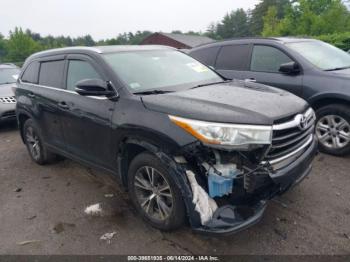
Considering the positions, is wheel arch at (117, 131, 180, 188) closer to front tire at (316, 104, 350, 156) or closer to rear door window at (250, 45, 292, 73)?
front tire at (316, 104, 350, 156)

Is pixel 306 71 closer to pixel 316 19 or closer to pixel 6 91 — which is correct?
pixel 6 91

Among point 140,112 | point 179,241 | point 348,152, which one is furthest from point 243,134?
point 348,152

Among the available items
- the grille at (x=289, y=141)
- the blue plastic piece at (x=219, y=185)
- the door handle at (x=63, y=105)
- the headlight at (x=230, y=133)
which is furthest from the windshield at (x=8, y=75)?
the grille at (x=289, y=141)

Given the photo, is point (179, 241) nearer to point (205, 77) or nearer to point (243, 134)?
point (243, 134)

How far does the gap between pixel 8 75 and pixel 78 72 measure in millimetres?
6503

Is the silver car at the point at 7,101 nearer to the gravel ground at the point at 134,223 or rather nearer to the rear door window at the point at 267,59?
the gravel ground at the point at 134,223

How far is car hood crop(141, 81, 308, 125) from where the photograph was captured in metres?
2.59

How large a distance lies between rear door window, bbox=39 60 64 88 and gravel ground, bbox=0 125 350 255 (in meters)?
1.41

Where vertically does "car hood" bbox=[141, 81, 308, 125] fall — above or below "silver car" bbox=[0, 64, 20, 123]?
above

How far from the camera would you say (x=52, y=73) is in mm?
4410

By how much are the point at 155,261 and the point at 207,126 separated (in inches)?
50.4

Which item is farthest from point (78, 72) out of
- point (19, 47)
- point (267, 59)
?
point (19, 47)

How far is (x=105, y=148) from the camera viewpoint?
135 inches

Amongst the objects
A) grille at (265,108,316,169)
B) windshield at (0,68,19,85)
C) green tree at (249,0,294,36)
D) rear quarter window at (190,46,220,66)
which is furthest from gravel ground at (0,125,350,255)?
green tree at (249,0,294,36)
